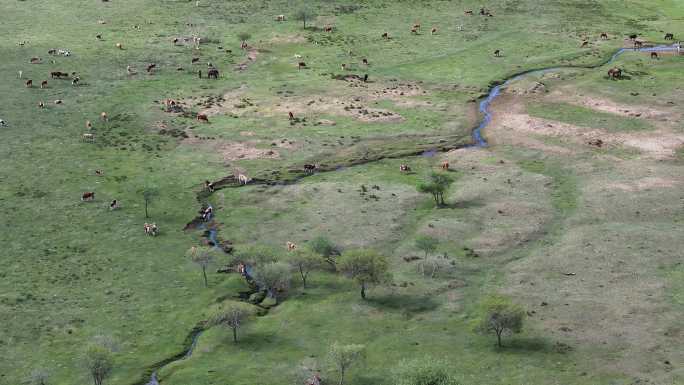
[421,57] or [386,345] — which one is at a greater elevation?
[421,57]

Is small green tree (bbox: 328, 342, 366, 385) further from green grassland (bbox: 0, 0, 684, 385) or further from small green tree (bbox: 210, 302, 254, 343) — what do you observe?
small green tree (bbox: 210, 302, 254, 343)

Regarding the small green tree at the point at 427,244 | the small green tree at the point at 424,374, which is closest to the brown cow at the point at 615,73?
the small green tree at the point at 427,244

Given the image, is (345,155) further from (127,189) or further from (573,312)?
(573,312)

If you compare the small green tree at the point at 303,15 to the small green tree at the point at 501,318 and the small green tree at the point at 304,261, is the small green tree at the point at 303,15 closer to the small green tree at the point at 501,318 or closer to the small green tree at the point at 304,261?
the small green tree at the point at 304,261

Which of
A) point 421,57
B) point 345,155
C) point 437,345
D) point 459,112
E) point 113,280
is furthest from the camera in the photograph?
point 421,57

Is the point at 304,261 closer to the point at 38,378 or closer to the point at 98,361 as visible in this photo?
the point at 98,361

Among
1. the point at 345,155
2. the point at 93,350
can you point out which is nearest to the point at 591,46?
the point at 345,155

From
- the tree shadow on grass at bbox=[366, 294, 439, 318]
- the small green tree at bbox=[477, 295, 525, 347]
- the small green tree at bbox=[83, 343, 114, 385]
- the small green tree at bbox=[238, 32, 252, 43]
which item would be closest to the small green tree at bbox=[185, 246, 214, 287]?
the tree shadow on grass at bbox=[366, 294, 439, 318]
